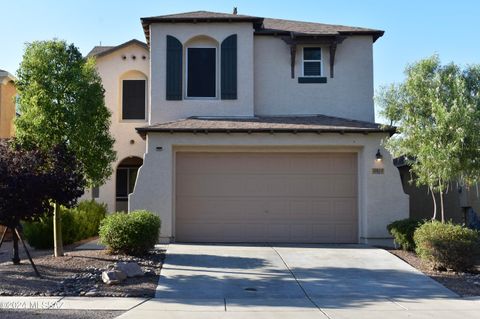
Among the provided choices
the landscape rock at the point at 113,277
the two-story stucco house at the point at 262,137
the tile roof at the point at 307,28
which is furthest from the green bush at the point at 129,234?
the tile roof at the point at 307,28

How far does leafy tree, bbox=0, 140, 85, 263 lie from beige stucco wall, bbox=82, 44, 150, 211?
25.1 feet

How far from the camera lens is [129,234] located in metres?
13.0

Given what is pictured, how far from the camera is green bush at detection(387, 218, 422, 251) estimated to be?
14483 millimetres

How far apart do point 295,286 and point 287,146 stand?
592 centimetres

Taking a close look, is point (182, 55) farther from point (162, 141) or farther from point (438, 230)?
point (438, 230)

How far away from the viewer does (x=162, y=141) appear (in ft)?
52.5

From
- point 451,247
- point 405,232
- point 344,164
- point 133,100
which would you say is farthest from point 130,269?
point 133,100

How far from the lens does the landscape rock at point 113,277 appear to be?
10734 millimetres

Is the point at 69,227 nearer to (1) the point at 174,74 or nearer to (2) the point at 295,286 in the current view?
(1) the point at 174,74

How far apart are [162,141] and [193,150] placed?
3.31 feet

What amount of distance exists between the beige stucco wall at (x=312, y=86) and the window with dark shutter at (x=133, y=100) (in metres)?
5.19

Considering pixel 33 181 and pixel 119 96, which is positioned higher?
pixel 119 96

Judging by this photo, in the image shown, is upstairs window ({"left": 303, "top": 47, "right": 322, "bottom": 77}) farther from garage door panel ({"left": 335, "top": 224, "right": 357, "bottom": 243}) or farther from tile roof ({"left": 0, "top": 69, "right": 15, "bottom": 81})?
tile roof ({"left": 0, "top": 69, "right": 15, "bottom": 81})

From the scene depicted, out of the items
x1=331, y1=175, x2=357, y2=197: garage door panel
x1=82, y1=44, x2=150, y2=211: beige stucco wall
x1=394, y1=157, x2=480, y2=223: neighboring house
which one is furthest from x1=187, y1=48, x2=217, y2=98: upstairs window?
x1=394, y1=157, x2=480, y2=223: neighboring house
